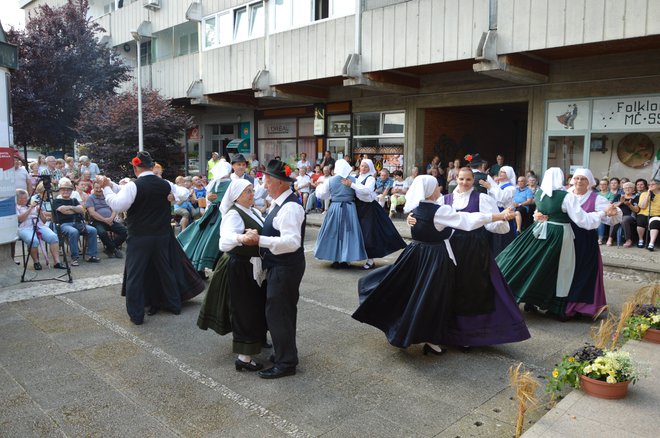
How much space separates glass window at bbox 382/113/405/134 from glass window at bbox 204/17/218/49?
24.1 ft

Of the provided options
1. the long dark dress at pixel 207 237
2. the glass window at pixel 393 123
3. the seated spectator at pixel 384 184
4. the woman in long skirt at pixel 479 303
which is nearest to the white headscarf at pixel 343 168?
the long dark dress at pixel 207 237

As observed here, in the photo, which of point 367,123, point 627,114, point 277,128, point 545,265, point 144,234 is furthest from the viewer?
point 277,128

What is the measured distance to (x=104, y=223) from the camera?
390 inches

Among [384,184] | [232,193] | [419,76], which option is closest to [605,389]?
[232,193]

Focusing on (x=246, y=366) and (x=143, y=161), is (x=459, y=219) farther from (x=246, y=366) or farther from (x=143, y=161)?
(x=143, y=161)

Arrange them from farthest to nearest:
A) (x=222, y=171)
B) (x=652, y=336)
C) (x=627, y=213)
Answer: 1. (x=627, y=213)
2. (x=222, y=171)
3. (x=652, y=336)

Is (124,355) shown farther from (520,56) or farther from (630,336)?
(520,56)

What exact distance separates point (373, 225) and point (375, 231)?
100 mm

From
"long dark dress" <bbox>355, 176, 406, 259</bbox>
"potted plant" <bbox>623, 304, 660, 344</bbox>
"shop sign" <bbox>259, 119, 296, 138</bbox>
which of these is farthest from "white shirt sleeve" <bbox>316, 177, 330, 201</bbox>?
"shop sign" <bbox>259, 119, 296, 138</bbox>

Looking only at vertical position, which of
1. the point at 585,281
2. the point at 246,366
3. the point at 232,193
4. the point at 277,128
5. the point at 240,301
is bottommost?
the point at 246,366

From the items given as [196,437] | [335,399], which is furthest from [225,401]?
[335,399]

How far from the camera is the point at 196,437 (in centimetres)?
350

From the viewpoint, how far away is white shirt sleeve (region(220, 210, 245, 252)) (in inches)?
165

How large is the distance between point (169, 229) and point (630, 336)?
4.78 metres
